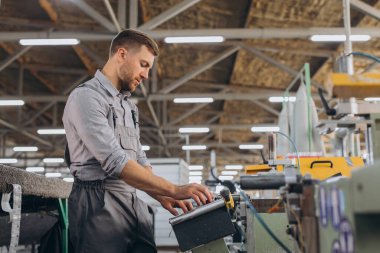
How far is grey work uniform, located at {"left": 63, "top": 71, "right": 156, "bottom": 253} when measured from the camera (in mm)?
1741

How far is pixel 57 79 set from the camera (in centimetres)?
1019

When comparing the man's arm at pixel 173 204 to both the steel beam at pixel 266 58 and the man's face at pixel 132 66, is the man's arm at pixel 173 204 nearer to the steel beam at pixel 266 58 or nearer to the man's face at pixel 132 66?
the man's face at pixel 132 66

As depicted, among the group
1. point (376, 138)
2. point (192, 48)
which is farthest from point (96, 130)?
point (192, 48)

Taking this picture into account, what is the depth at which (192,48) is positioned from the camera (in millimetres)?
8250

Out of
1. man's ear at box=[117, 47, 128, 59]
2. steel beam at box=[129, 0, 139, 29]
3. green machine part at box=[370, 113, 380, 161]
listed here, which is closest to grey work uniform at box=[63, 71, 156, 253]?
man's ear at box=[117, 47, 128, 59]

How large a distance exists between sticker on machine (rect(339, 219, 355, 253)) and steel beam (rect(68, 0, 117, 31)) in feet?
15.7

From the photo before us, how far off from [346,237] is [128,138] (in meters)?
1.23

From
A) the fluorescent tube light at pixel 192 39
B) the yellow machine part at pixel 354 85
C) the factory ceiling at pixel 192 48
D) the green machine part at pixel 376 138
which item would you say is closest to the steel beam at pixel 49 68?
the factory ceiling at pixel 192 48

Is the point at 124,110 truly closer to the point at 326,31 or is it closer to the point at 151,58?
the point at 151,58

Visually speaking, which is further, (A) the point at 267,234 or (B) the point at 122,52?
(A) the point at 267,234

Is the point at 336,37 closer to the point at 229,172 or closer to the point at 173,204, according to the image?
the point at 173,204

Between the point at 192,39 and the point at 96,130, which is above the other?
the point at 192,39

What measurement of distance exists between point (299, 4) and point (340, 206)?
612cm

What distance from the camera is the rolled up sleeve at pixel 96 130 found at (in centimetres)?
171
